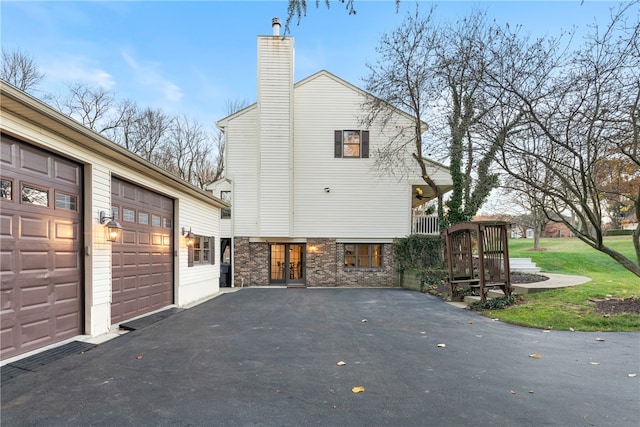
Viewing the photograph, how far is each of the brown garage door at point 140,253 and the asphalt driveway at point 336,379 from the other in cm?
103

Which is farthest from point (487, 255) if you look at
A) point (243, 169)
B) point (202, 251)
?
point (243, 169)

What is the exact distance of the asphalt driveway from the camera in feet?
9.37

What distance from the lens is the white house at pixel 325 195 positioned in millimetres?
14398

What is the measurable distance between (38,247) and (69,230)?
0.66 meters

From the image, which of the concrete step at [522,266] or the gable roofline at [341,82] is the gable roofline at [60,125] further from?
the concrete step at [522,266]

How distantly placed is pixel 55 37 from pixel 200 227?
33.6 feet

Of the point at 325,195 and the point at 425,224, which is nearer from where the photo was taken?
the point at 325,195

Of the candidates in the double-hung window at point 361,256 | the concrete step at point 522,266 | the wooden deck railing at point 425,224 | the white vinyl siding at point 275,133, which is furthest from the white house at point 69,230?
the concrete step at point 522,266

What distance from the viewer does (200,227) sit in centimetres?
1077

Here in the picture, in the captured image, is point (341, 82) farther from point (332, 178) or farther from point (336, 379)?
point (336, 379)

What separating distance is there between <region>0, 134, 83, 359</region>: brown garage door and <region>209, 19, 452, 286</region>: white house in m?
9.00

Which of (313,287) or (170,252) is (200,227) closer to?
(170,252)

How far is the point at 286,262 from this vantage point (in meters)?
14.8

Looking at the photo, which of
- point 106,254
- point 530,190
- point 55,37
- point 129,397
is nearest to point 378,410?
point 129,397
